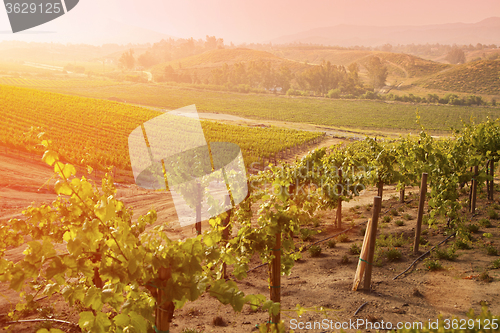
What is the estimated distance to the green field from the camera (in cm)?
6166

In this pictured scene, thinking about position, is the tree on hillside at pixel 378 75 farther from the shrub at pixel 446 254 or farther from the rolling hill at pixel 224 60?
the shrub at pixel 446 254

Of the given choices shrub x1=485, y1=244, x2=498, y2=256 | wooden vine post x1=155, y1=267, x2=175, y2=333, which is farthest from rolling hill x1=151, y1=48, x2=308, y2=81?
wooden vine post x1=155, y1=267, x2=175, y2=333

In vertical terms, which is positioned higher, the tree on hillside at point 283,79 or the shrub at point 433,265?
the tree on hillside at point 283,79

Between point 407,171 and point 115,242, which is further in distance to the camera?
point 407,171

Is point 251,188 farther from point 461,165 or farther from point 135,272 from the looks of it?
point 461,165

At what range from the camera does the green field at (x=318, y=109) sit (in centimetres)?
6166

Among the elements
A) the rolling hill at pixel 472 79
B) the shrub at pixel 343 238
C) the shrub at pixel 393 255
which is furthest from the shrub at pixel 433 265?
the rolling hill at pixel 472 79

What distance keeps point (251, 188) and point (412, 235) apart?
5.02m

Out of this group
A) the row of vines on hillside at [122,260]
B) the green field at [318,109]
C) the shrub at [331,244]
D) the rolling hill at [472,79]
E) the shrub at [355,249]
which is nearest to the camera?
the row of vines on hillside at [122,260]

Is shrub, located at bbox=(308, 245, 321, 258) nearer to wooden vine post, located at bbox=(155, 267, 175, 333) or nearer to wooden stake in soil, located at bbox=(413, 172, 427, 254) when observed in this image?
wooden stake in soil, located at bbox=(413, 172, 427, 254)

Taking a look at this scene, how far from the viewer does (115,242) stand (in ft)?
7.11

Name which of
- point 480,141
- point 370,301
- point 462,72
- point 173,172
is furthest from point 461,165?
point 462,72

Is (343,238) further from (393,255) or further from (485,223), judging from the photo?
(485,223)

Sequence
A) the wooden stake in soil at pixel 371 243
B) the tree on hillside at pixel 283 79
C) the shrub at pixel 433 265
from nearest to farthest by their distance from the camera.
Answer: the wooden stake in soil at pixel 371 243 → the shrub at pixel 433 265 → the tree on hillside at pixel 283 79
